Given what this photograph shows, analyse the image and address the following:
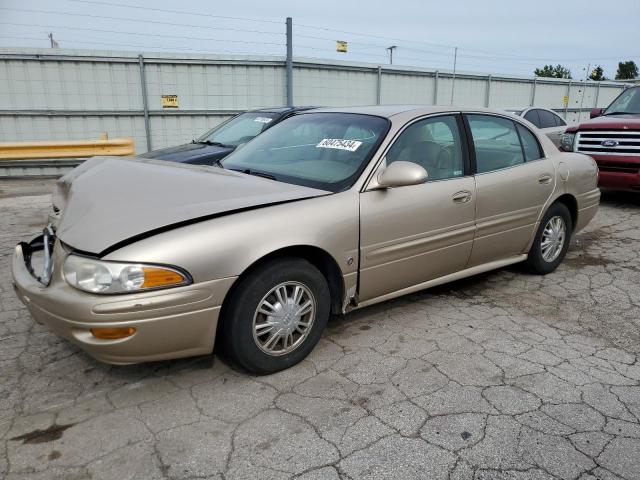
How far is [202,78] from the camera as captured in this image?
38.4 feet

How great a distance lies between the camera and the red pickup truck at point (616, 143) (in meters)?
7.43

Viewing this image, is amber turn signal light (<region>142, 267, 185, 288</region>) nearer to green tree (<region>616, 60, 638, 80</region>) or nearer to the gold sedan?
the gold sedan

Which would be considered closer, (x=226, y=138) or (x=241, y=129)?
(x=226, y=138)

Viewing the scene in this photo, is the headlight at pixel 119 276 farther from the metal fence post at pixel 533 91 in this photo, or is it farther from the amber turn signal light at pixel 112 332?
the metal fence post at pixel 533 91

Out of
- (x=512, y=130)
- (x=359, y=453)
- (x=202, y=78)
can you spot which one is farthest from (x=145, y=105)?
(x=359, y=453)

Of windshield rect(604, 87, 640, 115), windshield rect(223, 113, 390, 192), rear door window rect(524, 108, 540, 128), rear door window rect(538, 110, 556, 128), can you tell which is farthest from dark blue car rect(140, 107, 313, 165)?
rear door window rect(538, 110, 556, 128)

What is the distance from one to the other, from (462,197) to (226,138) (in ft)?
15.5

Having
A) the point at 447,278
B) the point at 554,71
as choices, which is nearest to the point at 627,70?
the point at 554,71

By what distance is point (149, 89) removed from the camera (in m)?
11.3

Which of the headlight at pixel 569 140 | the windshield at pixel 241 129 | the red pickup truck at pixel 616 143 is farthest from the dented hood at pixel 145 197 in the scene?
the headlight at pixel 569 140

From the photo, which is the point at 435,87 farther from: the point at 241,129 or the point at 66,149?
the point at 66,149

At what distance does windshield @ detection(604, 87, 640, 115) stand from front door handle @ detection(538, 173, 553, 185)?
16.4 feet

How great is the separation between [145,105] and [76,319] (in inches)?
387

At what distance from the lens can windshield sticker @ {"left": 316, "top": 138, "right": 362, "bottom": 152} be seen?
11.5ft
